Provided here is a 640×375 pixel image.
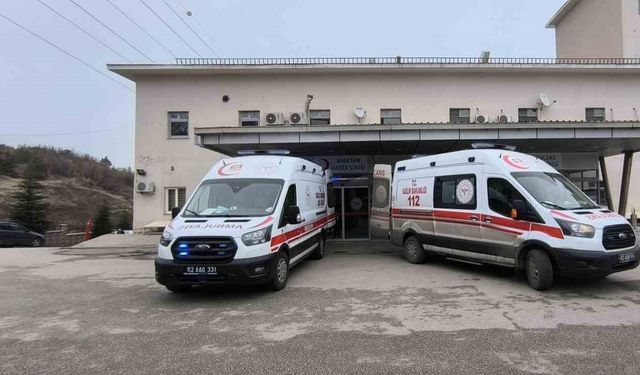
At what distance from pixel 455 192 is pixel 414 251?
6.80ft

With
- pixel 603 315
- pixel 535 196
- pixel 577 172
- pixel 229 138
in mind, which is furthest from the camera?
pixel 577 172

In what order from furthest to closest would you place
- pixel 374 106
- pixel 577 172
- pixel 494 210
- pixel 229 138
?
pixel 374 106 → pixel 577 172 → pixel 229 138 → pixel 494 210

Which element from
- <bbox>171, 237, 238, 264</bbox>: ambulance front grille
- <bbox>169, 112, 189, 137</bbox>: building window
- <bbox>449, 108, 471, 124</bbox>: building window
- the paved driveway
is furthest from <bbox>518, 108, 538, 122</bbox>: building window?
<bbox>171, 237, 238, 264</bbox>: ambulance front grille

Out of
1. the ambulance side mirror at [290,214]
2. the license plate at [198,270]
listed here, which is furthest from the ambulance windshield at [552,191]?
the license plate at [198,270]

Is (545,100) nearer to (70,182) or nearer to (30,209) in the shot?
(30,209)

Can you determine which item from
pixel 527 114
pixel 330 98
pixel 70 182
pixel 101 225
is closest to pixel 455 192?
pixel 330 98

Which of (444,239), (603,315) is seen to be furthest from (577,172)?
(603,315)

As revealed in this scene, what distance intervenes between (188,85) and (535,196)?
55.3 feet

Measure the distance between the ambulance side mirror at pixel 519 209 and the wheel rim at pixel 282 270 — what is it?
4352 mm

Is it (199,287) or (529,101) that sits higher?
(529,101)

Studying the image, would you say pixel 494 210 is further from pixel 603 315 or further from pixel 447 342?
pixel 447 342

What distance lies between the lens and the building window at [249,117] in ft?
68.8

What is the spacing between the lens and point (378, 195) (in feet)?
45.1

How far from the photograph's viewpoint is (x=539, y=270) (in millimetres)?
7855
